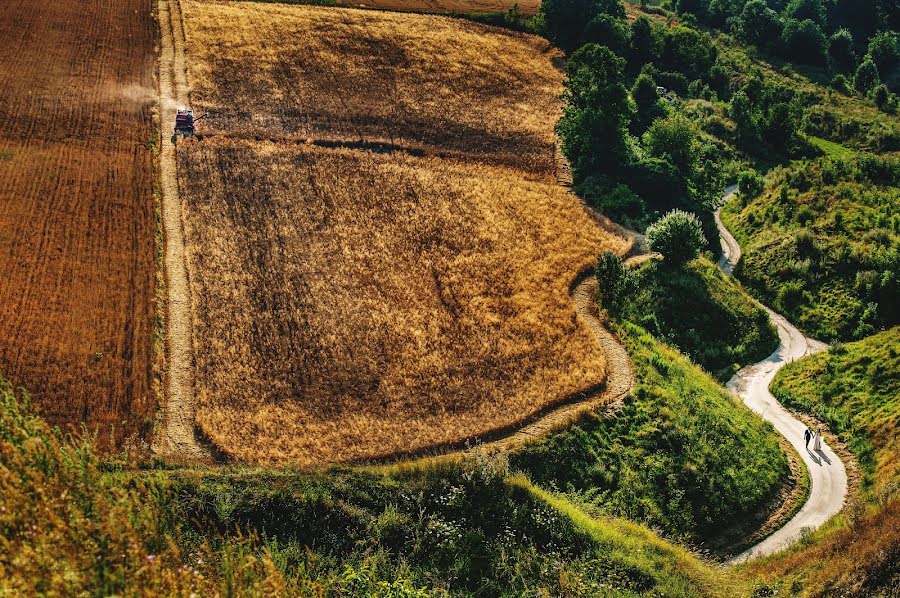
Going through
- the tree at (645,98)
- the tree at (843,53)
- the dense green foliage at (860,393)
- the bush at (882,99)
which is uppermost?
the tree at (843,53)

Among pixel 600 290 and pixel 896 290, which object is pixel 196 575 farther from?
pixel 896 290

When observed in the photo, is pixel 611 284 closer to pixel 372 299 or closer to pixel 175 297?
pixel 372 299

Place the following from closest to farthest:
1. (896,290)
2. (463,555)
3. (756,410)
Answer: (463,555)
(756,410)
(896,290)

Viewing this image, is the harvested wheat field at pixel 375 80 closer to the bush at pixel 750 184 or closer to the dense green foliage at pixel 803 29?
the bush at pixel 750 184

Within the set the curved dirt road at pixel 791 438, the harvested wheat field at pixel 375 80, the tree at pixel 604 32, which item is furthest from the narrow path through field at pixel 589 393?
the tree at pixel 604 32

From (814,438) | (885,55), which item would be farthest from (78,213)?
(885,55)

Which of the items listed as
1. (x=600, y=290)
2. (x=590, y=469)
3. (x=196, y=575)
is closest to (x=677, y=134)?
(x=600, y=290)

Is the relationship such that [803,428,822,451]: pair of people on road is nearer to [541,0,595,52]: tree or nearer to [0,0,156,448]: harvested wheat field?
[0,0,156,448]: harvested wheat field

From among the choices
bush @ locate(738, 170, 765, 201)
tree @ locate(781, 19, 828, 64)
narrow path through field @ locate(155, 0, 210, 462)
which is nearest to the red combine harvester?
narrow path through field @ locate(155, 0, 210, 462)
